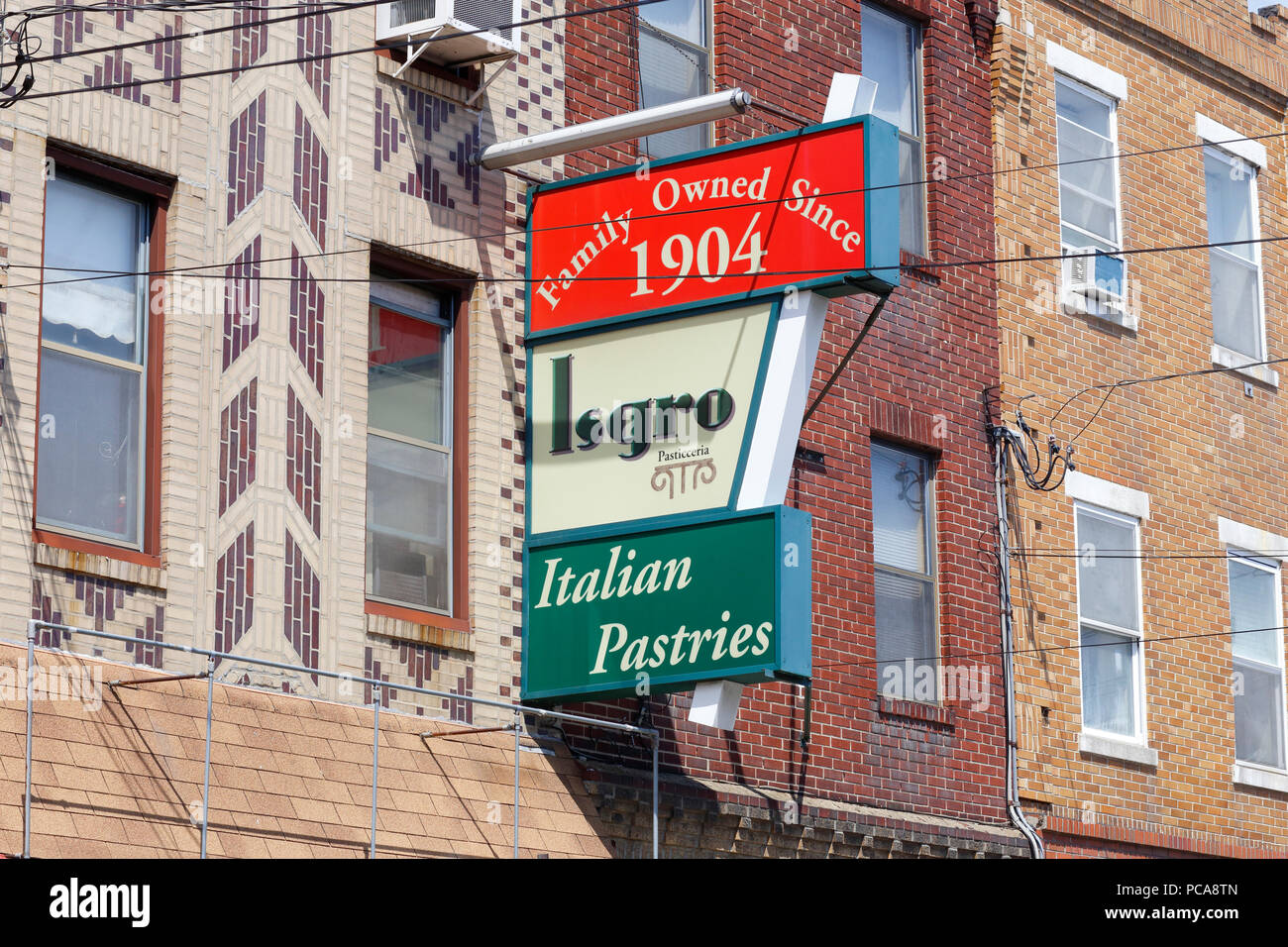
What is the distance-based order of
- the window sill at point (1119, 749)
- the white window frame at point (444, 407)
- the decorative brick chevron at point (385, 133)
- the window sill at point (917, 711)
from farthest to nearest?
the window sill at point (1119, 749), the window sill at point (917, 711), the decorative brick chevron at point (385, 133), the white window frame at point (444, 407)

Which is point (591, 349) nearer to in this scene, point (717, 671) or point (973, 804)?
point (717, 671)

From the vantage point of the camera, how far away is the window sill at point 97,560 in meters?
11.6

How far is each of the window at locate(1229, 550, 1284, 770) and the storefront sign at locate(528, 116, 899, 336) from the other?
26.9ft

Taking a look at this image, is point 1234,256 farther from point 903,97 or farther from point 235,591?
point 235,591

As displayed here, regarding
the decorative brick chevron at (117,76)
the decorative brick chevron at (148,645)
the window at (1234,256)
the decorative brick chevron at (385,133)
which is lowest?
the decorative brick chevron at (148,645)

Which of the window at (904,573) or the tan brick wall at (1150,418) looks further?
the tan brick wall at (1150,418)

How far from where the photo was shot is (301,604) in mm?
12836

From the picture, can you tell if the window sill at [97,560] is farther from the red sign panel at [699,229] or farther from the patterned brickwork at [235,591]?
the red sign panel at [699,229]

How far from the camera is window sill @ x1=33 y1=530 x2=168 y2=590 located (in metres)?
11.6

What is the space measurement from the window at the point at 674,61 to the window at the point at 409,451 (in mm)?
2840

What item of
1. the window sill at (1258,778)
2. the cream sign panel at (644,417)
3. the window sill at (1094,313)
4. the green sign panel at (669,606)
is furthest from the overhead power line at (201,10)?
the window sill at (1258,778)

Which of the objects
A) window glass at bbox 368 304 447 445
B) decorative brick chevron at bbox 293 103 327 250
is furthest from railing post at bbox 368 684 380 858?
decorative brick chevron at bbox 293 103 327 250

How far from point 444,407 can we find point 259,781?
3.18 meters

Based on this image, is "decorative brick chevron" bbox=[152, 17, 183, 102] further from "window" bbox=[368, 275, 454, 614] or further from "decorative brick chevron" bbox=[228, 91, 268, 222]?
"window" bbox=[368, 275, 454, 614]
